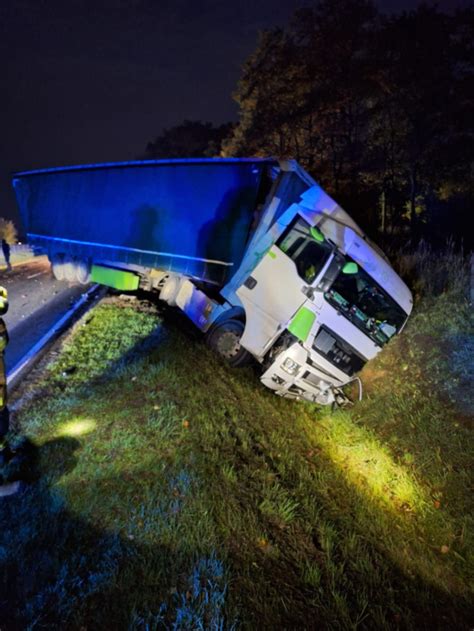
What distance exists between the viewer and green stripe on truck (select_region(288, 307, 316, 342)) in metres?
6.34

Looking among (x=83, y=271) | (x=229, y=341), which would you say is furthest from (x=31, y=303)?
(x=229, y=341)

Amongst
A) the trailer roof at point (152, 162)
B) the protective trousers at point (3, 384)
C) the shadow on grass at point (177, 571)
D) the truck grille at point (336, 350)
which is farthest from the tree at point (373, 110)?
the protective trousers at point (3, 384)

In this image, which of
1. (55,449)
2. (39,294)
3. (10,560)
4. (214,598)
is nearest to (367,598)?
(214,598)

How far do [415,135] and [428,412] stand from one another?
33.5 ft

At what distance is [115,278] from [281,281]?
496 centimetres

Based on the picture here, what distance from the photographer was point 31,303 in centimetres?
992

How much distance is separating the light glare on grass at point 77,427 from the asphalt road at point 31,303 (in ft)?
5.83

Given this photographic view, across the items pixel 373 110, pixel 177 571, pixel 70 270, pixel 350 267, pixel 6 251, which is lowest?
pixel 6 251

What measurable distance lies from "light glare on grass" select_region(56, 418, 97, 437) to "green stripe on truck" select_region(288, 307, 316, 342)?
297cm

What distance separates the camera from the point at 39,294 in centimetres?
1085

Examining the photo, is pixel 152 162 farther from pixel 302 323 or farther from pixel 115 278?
pixel 302 323

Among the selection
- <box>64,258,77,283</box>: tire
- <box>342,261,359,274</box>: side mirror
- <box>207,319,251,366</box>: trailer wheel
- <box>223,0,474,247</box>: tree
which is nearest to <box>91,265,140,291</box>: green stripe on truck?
<box>64,258,77,283</box>: tire

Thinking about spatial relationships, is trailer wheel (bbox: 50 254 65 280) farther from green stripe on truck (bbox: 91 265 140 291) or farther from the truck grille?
the truck grille

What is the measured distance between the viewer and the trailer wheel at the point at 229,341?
7453 millimetres
